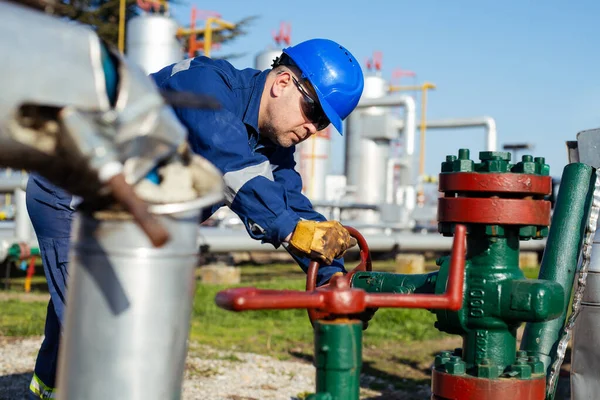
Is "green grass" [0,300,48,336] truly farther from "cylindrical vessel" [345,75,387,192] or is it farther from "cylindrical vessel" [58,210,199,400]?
"cylindrical vessel" [345,75,387,192]

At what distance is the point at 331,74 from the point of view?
2.32m

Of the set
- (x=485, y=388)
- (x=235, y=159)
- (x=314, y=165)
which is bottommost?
(x=485, y=388)

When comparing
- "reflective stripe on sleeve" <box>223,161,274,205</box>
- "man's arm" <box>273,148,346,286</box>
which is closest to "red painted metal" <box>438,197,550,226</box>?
"reflective stripe on sleeve" <box>223,161,274,205</box>

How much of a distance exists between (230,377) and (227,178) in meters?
1.95

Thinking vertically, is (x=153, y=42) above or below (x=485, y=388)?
above

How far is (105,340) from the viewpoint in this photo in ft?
3.67

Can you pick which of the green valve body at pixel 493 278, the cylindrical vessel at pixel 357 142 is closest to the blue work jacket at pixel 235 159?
the green valve body at pixel 493 278

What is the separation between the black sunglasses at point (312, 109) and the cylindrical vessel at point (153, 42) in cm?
815

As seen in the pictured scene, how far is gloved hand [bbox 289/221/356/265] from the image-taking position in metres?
1.92

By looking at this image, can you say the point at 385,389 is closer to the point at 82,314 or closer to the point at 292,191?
the point at 292,191

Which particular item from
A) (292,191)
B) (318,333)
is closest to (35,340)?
(292,191)

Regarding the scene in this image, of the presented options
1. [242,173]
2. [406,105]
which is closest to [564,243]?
[242,173]

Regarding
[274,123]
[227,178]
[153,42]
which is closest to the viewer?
[227,178]

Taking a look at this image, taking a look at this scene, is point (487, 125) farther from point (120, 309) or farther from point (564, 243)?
point (120, 309)
